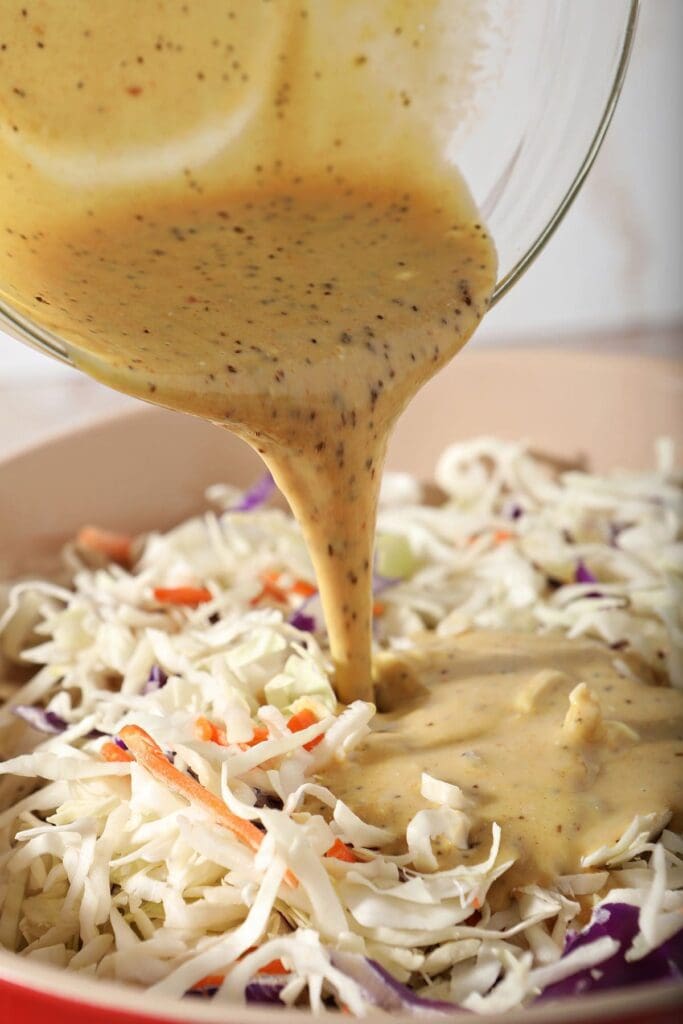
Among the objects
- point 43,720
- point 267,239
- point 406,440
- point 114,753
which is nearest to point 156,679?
point 43,720

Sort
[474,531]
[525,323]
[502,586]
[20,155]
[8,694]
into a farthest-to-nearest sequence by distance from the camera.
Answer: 1. [525,323]
2. [474,531]
3. [502,586]
4. [8,694]
5. [20,155]

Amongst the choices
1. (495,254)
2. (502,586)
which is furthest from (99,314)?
(502,586)

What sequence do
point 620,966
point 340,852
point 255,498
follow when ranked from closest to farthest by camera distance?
point 620,966 < point 340,852 < point 255,498

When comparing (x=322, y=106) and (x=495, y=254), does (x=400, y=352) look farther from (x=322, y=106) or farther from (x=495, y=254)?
(x=322, y=106)

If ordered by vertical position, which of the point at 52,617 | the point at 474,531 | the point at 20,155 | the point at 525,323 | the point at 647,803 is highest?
the point at 525,323

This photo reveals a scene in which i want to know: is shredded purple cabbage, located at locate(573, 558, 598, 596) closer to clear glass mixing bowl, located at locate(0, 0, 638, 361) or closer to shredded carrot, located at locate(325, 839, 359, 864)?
clear glass mixing bowl, located at locate(0, 0, 638, 361)

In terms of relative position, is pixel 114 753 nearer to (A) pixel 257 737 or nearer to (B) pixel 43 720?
(A) pixel 257 737
